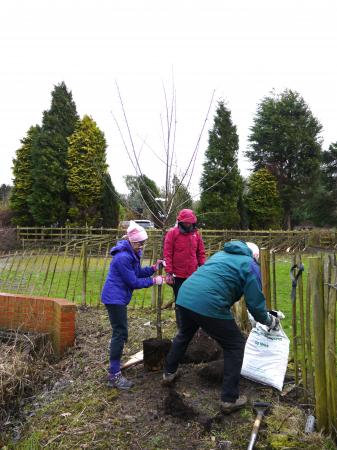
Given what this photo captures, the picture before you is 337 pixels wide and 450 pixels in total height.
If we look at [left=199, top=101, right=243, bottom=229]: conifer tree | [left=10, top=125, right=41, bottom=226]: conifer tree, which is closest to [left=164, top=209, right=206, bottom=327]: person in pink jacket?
[left=199, top=101, right=243, bottom=229]: conifer tree

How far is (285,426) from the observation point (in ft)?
9.04

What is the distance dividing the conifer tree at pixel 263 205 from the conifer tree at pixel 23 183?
11.3m

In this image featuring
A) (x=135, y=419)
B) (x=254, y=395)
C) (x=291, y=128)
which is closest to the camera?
(x=135, y=419)

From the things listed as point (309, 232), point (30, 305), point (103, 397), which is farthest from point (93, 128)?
point (103, 397)

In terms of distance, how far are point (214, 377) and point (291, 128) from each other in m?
24.8

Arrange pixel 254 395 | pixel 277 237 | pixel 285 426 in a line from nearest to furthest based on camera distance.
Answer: pixel 285 426, pixel 254 395, pixel 277 237

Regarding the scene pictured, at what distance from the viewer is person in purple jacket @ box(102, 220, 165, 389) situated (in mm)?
3508

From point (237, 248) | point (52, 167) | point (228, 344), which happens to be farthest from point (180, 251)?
point (52, 167)

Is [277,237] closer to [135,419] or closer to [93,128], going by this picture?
[93,128]

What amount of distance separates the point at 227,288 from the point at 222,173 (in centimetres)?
1718

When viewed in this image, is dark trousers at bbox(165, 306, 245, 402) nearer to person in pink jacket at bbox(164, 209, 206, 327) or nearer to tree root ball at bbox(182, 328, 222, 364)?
tree root ball at bbox(182, 328, 222, 364)

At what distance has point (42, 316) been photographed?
4.79 meters

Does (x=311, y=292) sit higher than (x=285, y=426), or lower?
higher

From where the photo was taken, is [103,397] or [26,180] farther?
[26,180]
